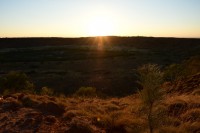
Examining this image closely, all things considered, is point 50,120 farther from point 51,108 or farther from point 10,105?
point 10,105

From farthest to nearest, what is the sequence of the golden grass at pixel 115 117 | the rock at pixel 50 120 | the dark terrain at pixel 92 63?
the dark terrain at pixel 92 63
the rock at pixel 50 120
the golden grass at pixel 115 117

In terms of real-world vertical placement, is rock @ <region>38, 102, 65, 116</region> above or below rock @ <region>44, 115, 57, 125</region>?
below

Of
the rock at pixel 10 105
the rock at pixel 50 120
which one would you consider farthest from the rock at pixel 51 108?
the rock at pixel 50 120

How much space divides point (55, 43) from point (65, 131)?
13898 centimetres

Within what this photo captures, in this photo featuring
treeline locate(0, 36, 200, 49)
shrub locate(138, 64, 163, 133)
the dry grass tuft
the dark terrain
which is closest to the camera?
shrub locate(138, 64, 163, 133)

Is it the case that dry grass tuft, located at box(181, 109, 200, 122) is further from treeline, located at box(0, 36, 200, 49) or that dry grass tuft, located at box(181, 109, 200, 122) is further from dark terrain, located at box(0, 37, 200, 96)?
treeline, located at box(0, 36, 200, 49)

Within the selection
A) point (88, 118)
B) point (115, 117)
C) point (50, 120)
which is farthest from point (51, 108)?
point (115, 117)

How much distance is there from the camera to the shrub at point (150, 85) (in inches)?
476

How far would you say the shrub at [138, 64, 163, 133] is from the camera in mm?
12094

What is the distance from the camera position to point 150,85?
12.2 m

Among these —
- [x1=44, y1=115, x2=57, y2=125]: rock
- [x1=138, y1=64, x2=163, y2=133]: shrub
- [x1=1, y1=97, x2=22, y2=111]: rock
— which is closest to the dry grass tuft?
[x1=138, y1=64, x2=163, y2=133]: shrub

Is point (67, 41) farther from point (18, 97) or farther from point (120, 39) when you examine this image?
point (18, 97)

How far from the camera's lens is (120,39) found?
150 meters

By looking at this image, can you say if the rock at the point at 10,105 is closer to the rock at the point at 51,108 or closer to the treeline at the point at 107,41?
the rock at the point at 51,108
